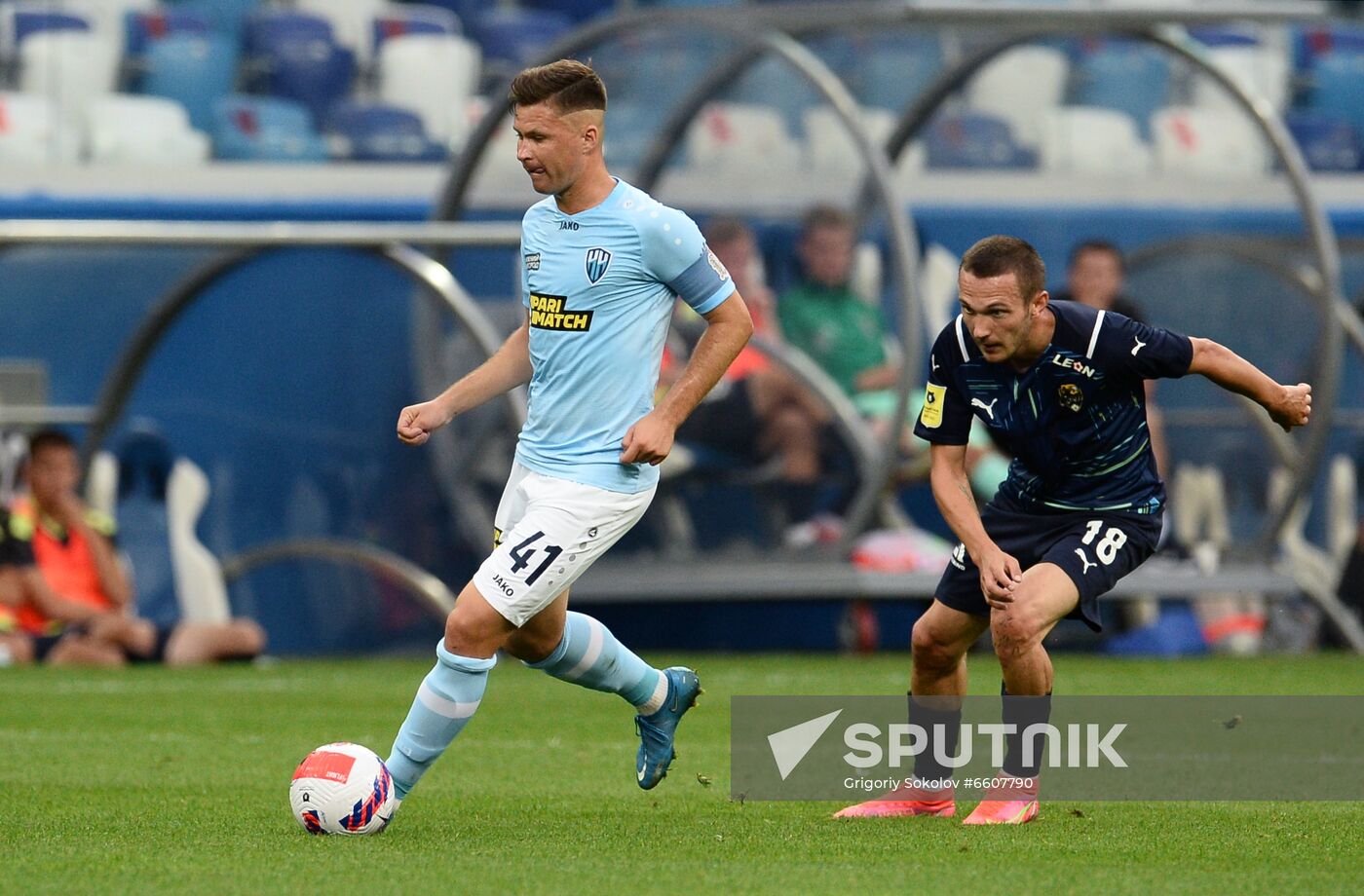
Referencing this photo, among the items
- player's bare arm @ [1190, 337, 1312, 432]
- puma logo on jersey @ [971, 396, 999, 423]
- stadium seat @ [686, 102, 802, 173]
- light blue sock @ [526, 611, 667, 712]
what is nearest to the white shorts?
light blue sock @ [526, 611, 667, 712]

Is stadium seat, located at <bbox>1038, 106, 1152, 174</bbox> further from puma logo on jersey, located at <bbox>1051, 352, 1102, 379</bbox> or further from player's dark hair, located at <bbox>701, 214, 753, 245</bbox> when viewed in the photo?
puma logo on jersey, located at <bbox>1051, 352, 1102, 379</bbox>

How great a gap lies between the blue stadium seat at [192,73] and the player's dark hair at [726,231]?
3667mm

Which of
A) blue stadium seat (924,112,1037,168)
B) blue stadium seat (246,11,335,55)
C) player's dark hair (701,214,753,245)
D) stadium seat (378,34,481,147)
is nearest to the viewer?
player's dark hair (701,214,753,245)

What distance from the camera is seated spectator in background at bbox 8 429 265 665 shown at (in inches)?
468

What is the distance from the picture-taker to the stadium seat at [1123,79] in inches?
503

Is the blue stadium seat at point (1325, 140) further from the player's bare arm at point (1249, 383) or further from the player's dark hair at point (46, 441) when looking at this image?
the player's bare arm at point (1249, 383)

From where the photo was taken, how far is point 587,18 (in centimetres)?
1675

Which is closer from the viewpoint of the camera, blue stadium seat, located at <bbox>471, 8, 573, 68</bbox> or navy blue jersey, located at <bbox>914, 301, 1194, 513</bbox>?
navy blue jersey, located at <bbox>914, 301, 1194, 513</bbox>

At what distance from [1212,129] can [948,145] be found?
5.10 ft

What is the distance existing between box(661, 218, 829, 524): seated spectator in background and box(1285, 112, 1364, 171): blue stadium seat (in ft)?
14.3

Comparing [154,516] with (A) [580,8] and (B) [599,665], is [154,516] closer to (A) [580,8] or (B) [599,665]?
(A) [580,8]

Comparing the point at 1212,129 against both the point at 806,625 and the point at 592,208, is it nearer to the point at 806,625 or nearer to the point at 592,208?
the point at 806,625

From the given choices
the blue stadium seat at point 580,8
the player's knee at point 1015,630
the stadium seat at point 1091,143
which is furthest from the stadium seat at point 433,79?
the player's knee at point 1015,630

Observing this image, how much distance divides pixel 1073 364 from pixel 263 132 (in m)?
9.50
